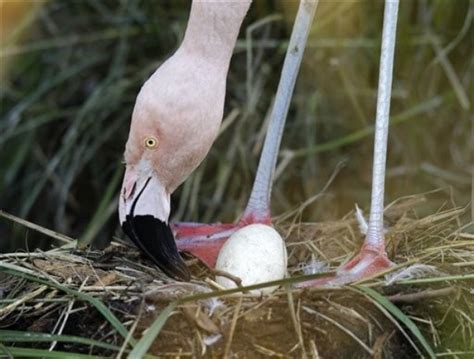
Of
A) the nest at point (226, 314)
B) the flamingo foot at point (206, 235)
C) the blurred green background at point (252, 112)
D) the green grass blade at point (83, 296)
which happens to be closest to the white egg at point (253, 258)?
the nest at point (226, 314)

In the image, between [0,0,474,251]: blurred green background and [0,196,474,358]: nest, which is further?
[0,0,474,251]: blurred green background

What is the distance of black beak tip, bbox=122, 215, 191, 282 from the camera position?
2.84m

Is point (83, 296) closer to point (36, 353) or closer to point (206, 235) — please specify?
point (36, 353)

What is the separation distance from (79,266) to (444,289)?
913 mm

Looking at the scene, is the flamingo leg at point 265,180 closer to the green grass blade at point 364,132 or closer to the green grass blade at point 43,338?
the green grass blade at point 43,338

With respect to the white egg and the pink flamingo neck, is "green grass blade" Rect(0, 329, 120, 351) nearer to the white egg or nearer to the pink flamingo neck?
the white egg

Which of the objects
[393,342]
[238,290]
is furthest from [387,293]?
[238,290]

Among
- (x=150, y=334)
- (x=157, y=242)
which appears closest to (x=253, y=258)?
(x=157, y=242)

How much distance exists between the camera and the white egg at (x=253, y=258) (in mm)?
2723

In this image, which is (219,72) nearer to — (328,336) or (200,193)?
(328,336)

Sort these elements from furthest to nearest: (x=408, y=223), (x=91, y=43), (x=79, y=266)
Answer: (x=91, y=43) < (x=408, y=223) < (x=79, y=266)

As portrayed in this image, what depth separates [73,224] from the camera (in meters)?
4.73

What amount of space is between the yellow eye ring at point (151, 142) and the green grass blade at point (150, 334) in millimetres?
657

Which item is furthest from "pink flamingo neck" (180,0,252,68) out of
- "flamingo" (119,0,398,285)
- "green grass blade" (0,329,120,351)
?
"green grass blade" (0,329,120,351)
